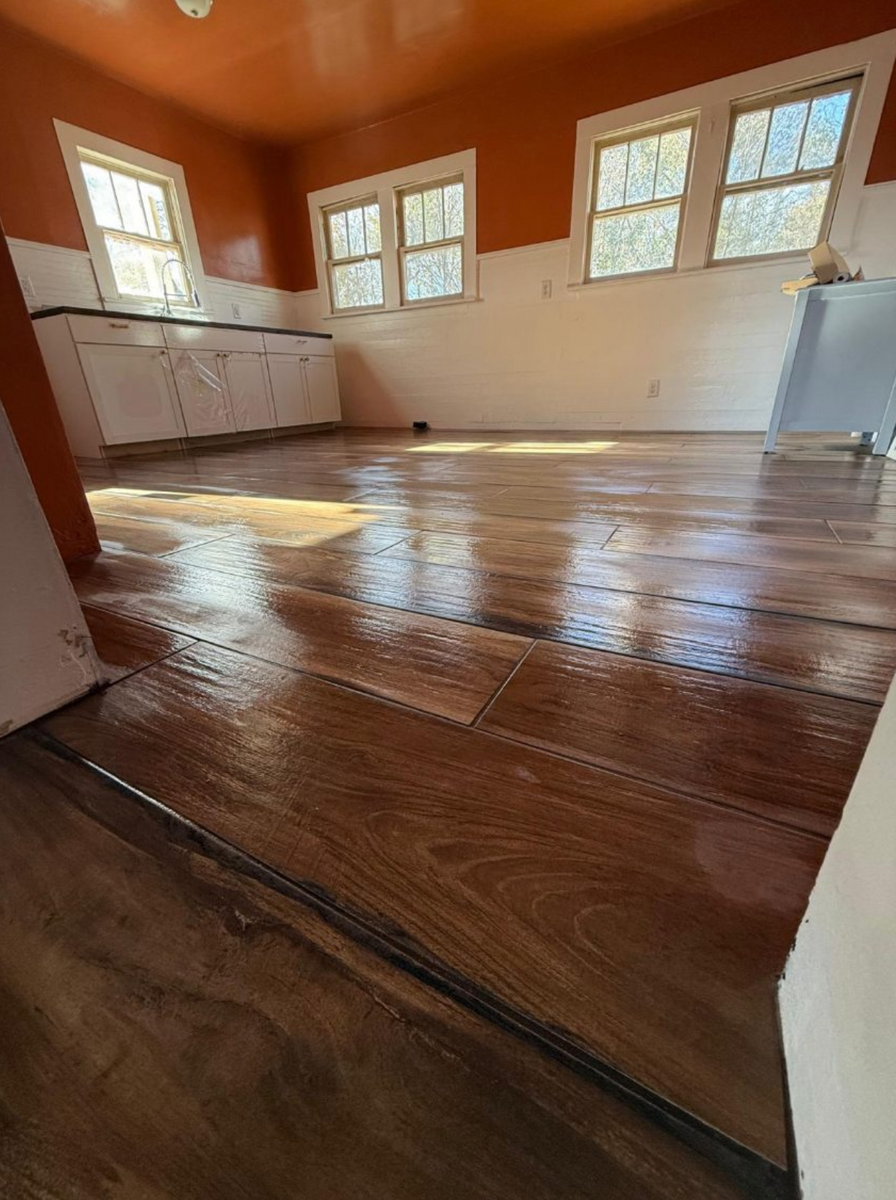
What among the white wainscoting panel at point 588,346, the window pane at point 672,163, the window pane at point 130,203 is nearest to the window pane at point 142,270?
the window pane at point 130,203

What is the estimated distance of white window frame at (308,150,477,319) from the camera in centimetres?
381

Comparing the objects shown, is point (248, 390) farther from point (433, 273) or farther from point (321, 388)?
point (433, 273)

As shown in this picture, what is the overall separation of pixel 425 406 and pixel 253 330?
5.03ft

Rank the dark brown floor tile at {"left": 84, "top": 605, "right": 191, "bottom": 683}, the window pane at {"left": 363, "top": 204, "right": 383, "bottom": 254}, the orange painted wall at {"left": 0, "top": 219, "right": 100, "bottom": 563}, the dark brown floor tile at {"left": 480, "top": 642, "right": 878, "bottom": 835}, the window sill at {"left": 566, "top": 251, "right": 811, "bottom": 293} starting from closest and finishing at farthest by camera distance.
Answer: the dark brown floor tile at {"left": 480, "top": 642, "right": 878, "bottom": 835}, the dark brown floor tile at {"left": 84, "top": 605, "right": 191, "bottom": 683}, the orange painted wall at {"left": 0, "top": 219, "right": 100, "bottom": 563}, the window sill at {"left": 566, "top": 251, "right": 811, "bottom": 293}, the window pane at {"left": 363, "top": 204, "right": 383, "bottom": 254}

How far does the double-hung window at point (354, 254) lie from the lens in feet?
14.1

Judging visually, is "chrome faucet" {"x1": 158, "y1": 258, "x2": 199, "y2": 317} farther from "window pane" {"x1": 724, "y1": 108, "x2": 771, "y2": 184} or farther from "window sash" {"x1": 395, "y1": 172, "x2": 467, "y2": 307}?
"window pane" {"x1": 724, "y1": 108, "x2": 771, "y2": 184}

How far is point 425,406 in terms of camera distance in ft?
15.0

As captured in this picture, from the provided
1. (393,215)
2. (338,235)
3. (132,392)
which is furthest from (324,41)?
(132,392)

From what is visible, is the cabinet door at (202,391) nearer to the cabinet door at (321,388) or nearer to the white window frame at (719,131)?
the cabinet door at (321,388)

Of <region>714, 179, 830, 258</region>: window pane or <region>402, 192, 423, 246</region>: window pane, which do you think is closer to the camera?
<region>714, 179, 830, 258</region>: window pane

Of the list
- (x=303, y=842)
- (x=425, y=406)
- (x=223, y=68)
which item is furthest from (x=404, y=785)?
(x=223, y=68)

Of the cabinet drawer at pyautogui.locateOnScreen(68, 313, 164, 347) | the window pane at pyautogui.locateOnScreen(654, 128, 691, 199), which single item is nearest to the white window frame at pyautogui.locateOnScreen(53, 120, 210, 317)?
the cabinet drawer at pyautogui.locateOnScreen(68, 313, 164, 347)

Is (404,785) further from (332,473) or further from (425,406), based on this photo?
(425,406)

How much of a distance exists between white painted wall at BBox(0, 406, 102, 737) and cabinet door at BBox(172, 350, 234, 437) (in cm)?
331
